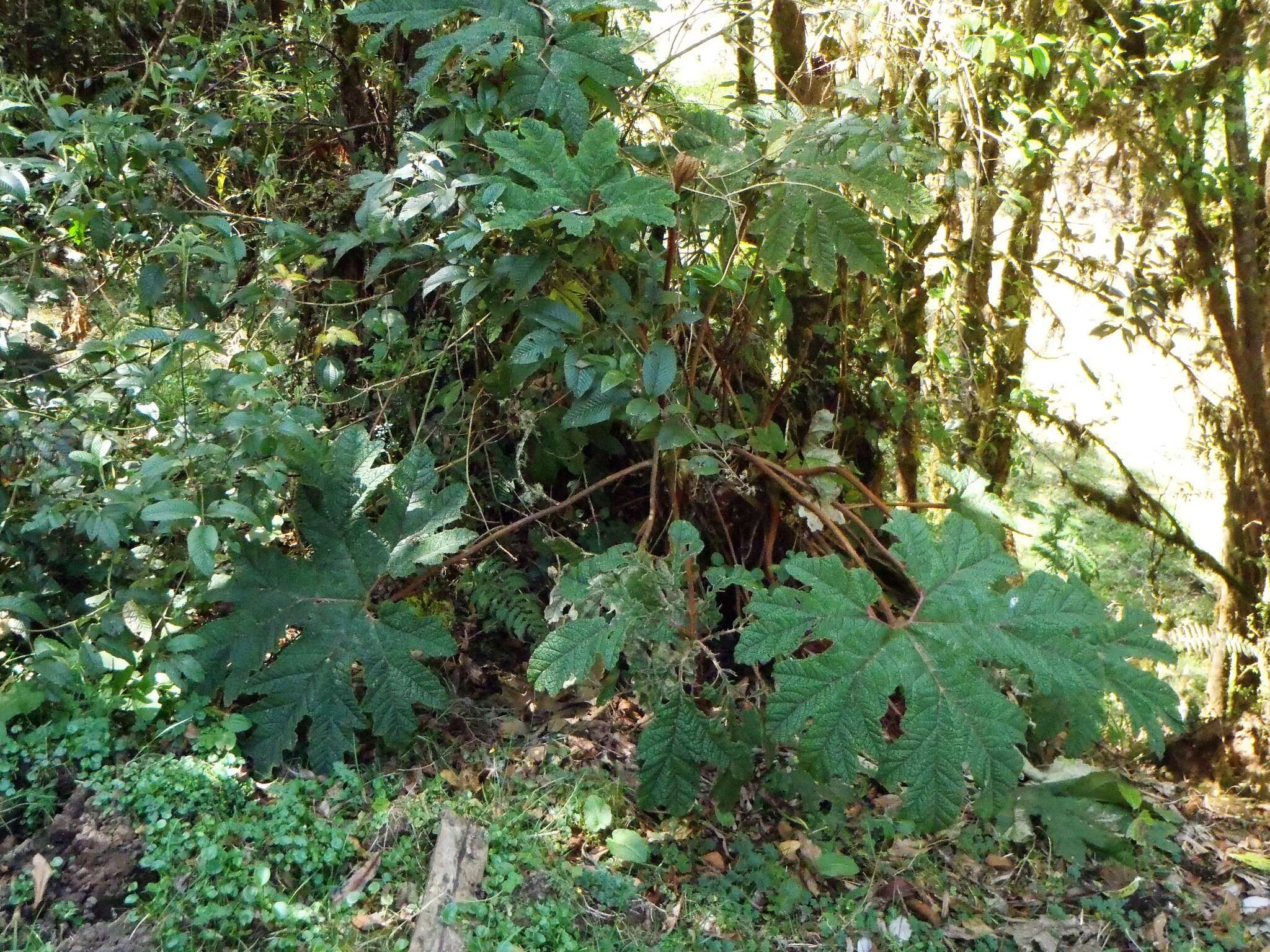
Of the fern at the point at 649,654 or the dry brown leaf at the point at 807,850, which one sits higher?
the fern at the point at 649,654

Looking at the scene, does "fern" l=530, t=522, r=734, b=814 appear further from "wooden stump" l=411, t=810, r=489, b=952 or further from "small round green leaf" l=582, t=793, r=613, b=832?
"wooden stump" l=411, t=810, r=489, b=952

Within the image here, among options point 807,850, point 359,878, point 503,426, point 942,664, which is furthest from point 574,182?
point 807,850

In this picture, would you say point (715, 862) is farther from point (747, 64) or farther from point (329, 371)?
point (747, 64)

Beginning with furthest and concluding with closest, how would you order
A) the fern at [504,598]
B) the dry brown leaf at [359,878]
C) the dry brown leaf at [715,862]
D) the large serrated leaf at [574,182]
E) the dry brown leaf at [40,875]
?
the fern at [504,598], the dry brown leaf at [715,862], the large serrated leaf at [574,182], the dry brown leaf at [359,878], the dry brown leaf at [40,875]

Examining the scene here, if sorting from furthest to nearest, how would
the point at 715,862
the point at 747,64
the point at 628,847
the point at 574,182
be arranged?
the point at 747,64 < the point at 715,862 < the point at 628,847 < the point at 574,182

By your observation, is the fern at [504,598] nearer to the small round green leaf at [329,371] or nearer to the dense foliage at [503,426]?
the dense foliage at [503,426]

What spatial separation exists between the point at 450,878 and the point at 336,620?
71cm

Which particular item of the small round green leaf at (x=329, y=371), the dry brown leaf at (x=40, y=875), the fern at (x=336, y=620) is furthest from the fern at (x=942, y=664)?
the dry brown leaf at (x=40, y=875)

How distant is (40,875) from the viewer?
2199mm

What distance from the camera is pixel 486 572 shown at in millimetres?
3047

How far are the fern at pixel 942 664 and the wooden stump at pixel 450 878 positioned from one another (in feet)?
2.59

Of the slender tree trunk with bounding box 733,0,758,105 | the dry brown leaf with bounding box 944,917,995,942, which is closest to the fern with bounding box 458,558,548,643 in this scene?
the dry brown leaf with bounding box 944,917,995,942

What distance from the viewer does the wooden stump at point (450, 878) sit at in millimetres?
2242

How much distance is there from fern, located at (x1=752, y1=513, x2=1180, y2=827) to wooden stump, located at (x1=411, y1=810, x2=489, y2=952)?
0.79 metres
